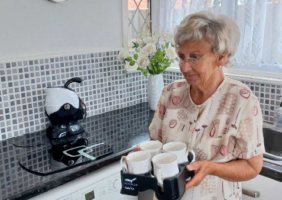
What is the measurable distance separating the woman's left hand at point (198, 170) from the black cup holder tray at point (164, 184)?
0.01 metres

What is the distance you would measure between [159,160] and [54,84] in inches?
41.3

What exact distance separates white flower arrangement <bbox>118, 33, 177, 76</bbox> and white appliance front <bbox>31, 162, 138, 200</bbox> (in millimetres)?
717

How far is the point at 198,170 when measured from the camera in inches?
36.4

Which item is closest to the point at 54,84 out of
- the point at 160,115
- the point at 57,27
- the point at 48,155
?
the point at 57,27

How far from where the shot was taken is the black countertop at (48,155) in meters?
1.18

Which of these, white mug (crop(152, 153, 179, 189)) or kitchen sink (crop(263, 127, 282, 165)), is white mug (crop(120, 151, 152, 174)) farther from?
kitchen sink (crop(263, 127, 282, 165))

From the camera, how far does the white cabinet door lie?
128cm

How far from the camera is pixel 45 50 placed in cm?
171

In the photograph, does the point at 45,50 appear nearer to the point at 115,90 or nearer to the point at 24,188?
the point at 115,90

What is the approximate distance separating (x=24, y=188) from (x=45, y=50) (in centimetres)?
82

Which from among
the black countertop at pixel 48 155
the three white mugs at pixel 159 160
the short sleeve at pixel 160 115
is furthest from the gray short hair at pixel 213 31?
the black countertop at pixel 48 155

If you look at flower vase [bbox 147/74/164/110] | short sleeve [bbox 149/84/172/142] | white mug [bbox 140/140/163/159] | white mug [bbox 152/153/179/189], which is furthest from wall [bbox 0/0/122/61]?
white mug [bbox 152/153/179/189]

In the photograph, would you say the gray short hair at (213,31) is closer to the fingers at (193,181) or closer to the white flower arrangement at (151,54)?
the fingers at (193,181)

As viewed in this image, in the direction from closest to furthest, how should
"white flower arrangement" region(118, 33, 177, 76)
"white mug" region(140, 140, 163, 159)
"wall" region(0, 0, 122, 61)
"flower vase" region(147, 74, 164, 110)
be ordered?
1. "white mug" region(140, 140, 163, 159)
2. "wall" region(0, 0, 122, 61)
3. "white flower arrangement" region(118, 33, 177, 76)
4. "flower vase" region(147, 74, 164, 110)
